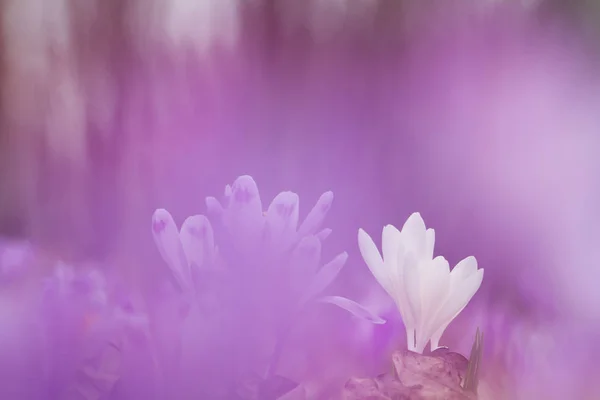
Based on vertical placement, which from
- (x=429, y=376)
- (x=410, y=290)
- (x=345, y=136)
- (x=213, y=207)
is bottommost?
(x=429, y=376)

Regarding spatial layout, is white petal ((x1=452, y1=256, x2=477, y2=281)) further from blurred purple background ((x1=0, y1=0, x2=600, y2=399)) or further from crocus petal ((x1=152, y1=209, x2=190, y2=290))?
crocus petal ((x1=152, y1=209, x2=190, y2=290))

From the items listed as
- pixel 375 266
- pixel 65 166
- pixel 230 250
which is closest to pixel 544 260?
pixel 375 266

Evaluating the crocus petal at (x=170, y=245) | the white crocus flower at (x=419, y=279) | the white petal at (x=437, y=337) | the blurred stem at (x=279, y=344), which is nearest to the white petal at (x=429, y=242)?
the white crocus flower at (x=419, y=279)

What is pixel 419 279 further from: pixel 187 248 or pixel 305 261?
pixel 187 248

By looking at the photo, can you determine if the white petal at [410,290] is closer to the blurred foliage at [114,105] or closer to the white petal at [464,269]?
the white petal at [464,269]

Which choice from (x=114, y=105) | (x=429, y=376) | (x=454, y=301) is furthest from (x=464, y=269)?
(x=114, y=105)

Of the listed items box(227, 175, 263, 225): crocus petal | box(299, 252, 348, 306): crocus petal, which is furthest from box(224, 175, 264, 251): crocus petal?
box(299, 252, 348, 306): crocus petal
